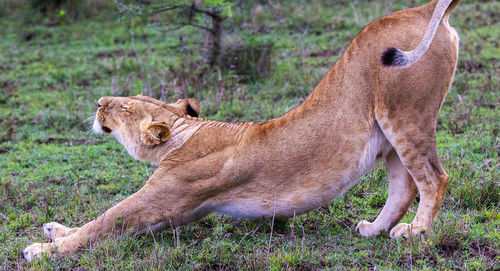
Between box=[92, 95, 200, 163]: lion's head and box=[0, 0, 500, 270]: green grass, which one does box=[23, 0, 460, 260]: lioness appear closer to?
box=[92, 95, 200, 163]: lion's head

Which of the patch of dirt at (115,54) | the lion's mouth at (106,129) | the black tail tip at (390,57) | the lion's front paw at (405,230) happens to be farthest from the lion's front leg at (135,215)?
the patch of dirt at (115,54)

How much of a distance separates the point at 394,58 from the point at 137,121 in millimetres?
1677

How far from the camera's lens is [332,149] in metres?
3.59

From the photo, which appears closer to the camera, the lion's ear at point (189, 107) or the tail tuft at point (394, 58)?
the tail tuft at point (394, 58)

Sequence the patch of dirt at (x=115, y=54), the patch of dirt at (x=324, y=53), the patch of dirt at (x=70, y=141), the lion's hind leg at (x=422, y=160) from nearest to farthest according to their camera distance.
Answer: the lion's hind leg at (x=422, y=160) < the patch of dirt at (x=70, y=141) < the patch of dirt at (x=324, y=53) < the patch of dirt at (x=115, y=54)

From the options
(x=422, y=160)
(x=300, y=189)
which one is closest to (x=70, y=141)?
(x=300, y=189)

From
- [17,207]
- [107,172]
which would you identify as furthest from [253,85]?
[17,207]

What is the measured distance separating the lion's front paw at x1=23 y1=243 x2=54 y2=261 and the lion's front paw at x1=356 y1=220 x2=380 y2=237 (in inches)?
72.0

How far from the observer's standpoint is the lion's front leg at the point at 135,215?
12.3 ft

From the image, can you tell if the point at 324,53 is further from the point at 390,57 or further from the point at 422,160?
the point at 390,57

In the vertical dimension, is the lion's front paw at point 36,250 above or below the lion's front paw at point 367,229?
below

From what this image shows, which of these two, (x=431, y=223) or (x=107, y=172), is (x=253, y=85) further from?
(x=431, y=223)

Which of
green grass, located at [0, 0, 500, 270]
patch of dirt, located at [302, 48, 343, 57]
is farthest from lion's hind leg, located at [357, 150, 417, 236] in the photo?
patch of dirt, located at [302, 48, 343, 57]

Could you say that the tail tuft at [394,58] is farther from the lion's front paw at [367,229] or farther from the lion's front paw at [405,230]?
the lion's front paw at [367,229]
